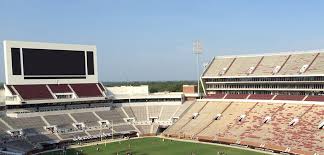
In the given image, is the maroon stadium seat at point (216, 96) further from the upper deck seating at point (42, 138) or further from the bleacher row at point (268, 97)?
the upper deck seating at point (42, 138)

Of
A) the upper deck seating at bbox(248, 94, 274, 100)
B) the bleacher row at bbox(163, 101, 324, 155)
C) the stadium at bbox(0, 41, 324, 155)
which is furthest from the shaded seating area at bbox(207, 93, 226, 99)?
the upper deck seating at bbox(248, 94, 274, 100)

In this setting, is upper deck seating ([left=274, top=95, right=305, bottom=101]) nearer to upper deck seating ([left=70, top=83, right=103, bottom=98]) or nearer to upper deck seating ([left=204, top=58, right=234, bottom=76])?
upper deck seating ([left=204, top=58, right=234, bottom=76])

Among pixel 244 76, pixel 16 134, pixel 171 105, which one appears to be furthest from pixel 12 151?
pixel 244 76

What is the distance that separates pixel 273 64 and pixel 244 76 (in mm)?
4915

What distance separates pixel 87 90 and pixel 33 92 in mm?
10206

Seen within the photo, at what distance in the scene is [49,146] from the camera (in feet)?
197

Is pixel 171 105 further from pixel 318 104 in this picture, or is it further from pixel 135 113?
pixel 318 104

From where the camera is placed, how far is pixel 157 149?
191 ft

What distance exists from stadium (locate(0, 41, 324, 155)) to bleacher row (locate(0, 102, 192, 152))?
0.15 metres

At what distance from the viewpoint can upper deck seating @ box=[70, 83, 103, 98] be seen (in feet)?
239

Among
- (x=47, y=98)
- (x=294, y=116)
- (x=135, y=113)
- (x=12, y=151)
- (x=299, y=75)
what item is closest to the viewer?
(x=12, y=151)

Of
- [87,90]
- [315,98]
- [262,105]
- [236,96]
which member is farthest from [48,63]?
[315,98]

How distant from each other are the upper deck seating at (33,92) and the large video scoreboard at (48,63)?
0.86m

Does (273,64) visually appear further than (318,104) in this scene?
Yes
